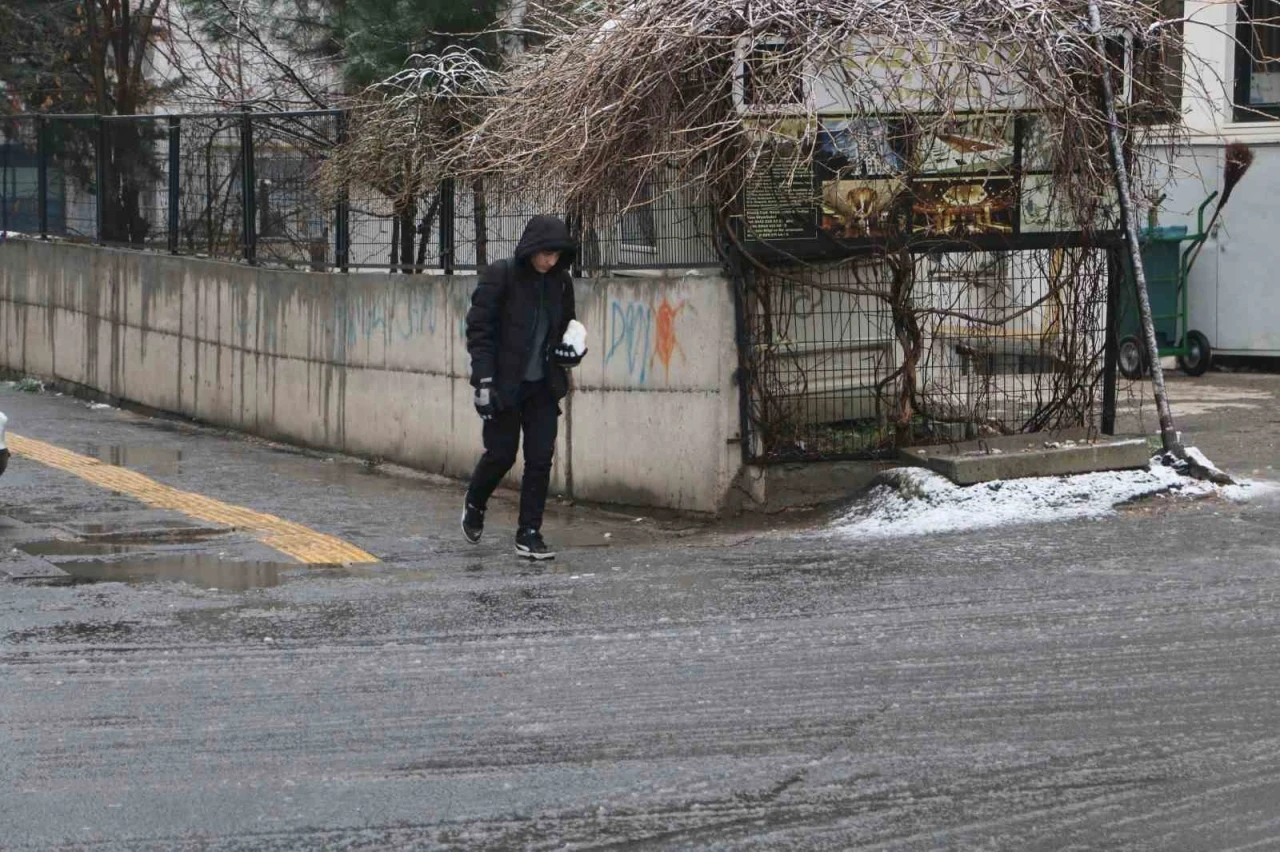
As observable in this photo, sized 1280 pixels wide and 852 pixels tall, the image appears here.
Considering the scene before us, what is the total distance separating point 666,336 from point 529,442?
1298mm

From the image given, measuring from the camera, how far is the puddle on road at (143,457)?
37.8 feet

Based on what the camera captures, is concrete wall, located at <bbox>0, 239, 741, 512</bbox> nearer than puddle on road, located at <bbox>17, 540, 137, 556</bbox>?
No

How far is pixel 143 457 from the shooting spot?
39.7 ft

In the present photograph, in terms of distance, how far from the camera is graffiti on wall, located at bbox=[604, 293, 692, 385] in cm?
951

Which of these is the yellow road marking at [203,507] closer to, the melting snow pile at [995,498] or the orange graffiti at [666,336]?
the orange graffiti at [666,336]

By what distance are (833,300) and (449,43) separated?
609 centimetres

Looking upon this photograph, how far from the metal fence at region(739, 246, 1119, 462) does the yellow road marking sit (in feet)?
7.70

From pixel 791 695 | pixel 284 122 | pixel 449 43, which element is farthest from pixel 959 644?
pixel 449 43

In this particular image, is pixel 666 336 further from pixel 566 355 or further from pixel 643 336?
pixel 566 355

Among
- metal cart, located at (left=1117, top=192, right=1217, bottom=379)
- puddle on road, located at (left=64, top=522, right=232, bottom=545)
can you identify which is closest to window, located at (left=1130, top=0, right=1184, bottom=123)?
puddle on road, located at (left=64, top=522, right=232, bottom=545)

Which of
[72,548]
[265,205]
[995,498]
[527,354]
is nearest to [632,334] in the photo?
[527,354]

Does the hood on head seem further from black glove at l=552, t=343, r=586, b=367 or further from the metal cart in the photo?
the metal cart

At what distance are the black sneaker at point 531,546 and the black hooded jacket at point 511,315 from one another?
2.18ft

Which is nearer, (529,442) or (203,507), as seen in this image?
(529,442)
